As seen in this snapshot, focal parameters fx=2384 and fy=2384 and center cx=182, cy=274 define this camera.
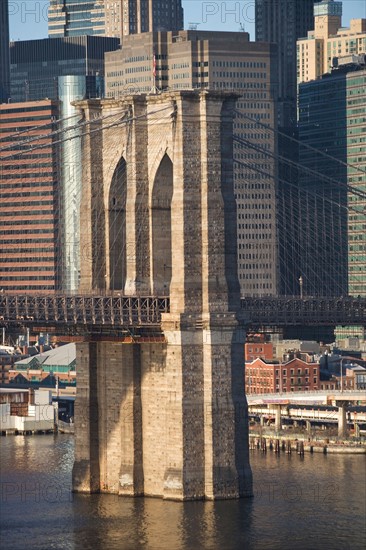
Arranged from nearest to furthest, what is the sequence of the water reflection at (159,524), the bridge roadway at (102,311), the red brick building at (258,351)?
the water reflection at (159,524)
the bridge roadway at (102,311)
the red brick building at (258,351)

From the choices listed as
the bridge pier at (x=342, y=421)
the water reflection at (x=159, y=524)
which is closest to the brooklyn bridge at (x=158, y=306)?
the water reflection at (x=159, y=524)

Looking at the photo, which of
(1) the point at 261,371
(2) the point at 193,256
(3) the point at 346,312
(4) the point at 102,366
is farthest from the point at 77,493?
(1) the point at 261,371

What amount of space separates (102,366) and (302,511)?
45.3 feet

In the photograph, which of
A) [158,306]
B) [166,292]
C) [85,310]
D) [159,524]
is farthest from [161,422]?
[159,524]

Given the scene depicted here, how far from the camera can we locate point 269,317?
12412cm

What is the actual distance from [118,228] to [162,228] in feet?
11.8

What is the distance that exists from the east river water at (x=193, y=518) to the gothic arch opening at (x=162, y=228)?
10595mm

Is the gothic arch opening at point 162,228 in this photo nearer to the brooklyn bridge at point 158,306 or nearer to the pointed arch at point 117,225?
the brooklyn bridge at point 158,306

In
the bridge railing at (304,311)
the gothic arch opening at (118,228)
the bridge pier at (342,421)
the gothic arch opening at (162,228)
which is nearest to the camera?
the gothic arch opening at (162,228)

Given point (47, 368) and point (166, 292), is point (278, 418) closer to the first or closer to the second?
point (166, 292)

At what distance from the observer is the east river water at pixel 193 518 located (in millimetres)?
99250

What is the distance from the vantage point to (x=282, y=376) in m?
173

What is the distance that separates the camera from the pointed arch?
377 ft

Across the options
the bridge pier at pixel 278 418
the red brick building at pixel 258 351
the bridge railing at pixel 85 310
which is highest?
the bridge railing at pixel 85 310
